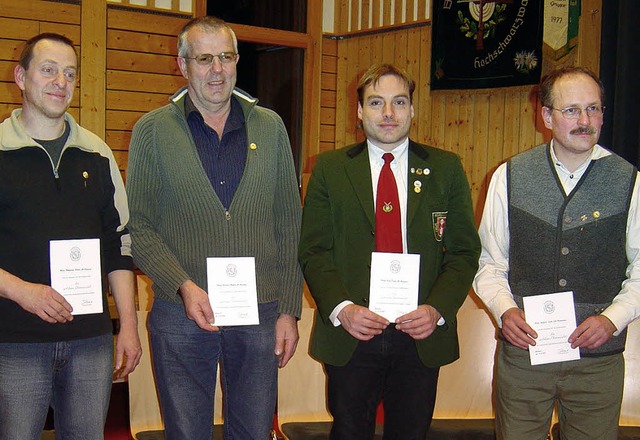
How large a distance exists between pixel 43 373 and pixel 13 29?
516 cm

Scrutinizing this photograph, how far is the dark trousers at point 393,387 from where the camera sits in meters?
2.44

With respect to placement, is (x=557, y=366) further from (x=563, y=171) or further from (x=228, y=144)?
(x=228, y=144)

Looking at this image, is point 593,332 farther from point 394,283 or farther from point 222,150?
point 222,150

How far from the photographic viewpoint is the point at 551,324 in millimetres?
2439

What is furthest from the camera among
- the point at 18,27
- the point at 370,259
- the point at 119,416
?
the point at 18,27

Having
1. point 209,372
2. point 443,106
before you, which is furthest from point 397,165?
point 443,106

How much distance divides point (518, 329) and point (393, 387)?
1.48ft

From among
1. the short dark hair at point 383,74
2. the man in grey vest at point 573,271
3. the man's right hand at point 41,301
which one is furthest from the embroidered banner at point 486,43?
the man's right hand at point 41,301

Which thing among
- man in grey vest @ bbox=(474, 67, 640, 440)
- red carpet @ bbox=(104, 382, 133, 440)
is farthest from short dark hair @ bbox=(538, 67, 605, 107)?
red carpet @ bbox=(104, 382, 133, 440)

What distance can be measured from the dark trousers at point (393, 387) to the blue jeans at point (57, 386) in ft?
2.49

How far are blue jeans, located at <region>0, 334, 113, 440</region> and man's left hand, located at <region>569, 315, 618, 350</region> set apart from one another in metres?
1.50

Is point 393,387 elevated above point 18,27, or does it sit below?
below

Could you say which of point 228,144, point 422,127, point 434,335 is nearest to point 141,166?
point 228,144

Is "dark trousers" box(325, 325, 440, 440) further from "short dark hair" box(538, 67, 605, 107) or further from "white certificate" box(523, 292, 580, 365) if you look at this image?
"short dark hair" box(538, 67, 605, 107)
